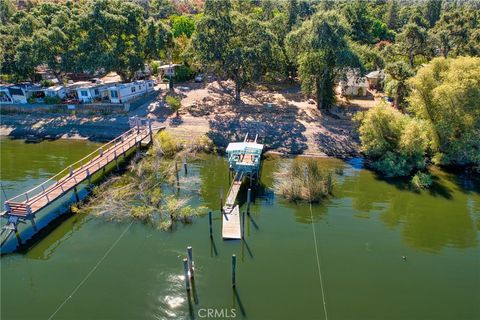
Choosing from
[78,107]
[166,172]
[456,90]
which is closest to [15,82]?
[78,107]

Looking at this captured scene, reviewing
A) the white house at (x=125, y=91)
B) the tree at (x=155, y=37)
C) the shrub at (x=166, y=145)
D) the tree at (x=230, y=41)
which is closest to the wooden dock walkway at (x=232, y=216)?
the shrub at (x=166, y=145)

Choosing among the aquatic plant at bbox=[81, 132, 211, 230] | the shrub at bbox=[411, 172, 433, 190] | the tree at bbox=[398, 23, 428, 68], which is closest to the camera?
the aquatic plant at bbox=[81, 132, 211, 230]

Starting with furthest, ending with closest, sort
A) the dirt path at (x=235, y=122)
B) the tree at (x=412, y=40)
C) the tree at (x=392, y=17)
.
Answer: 1. the tree at (x=392, y=17)
2. the tree at (x=412, y=40)
3. the dirt path at (x=235, y=122)

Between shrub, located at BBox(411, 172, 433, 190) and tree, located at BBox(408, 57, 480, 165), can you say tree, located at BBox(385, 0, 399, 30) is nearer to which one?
tree, located at BBox(408, 57, 480, 165)

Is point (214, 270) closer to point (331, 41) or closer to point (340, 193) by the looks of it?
point (340, 193)

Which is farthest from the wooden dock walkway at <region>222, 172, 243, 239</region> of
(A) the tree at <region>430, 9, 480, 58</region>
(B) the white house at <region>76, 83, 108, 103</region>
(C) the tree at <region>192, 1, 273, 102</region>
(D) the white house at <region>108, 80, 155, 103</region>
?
(A) the tree at <region>430, 9, 480, 58</region>

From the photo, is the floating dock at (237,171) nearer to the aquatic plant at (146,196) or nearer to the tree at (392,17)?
the aquatic plant at (146,196)
